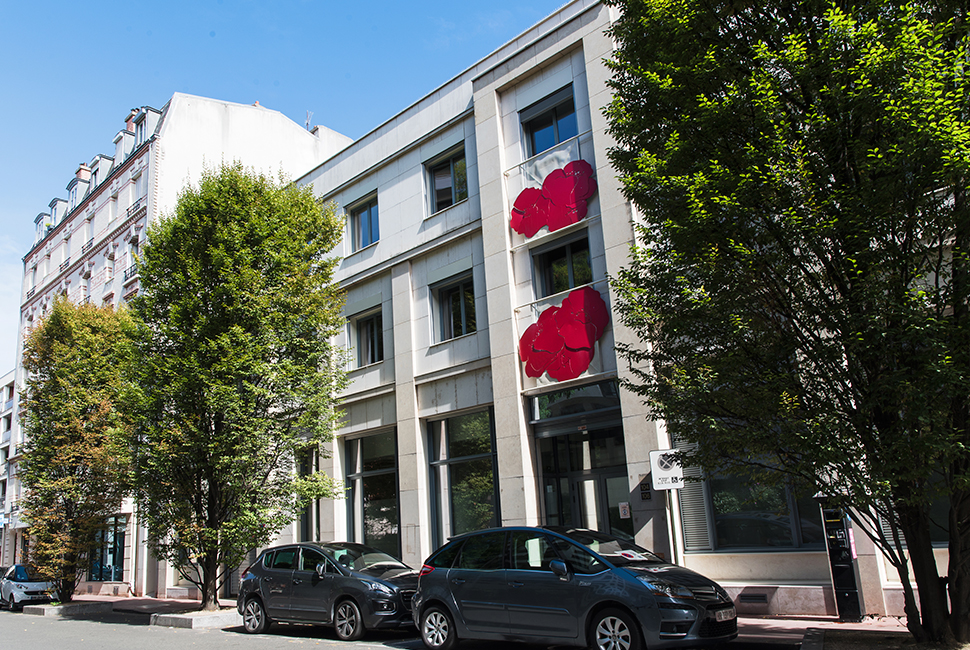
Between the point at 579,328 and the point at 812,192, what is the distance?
759 cm

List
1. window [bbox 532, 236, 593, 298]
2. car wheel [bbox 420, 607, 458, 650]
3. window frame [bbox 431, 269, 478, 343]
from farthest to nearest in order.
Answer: window frame [bbox 431, 269, 478, 343]
window [bbox 532, 236, 593, 298]
car wheel [bbox 420, 607, 458, 650]

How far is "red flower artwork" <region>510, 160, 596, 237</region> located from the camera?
14.9 metres

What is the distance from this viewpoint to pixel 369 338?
2031 centimetres

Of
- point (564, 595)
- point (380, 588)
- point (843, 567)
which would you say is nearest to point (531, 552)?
point (564, 595)

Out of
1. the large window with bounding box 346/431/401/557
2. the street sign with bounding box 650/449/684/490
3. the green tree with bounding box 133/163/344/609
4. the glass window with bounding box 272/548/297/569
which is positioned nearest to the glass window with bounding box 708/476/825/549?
the street sign with bounding box 650/449/684/490

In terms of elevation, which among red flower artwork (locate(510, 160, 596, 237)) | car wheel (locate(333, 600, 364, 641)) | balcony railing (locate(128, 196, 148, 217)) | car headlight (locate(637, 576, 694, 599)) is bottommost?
car wheel (locate(333, 600, 364, 641))

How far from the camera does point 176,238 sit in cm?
1738

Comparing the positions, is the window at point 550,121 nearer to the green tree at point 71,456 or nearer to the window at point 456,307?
the window at point 456,307

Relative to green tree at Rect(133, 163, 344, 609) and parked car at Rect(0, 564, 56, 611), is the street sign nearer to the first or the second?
green tree at Rect(133, 163, 344, 609)

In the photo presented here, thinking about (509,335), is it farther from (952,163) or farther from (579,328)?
(952,163)

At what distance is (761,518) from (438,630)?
19.1 ft

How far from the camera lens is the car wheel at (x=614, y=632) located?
305 inches

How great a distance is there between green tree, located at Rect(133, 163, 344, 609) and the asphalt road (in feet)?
6.93

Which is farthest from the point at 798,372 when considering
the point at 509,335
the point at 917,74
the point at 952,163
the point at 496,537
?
the point at 509,335
